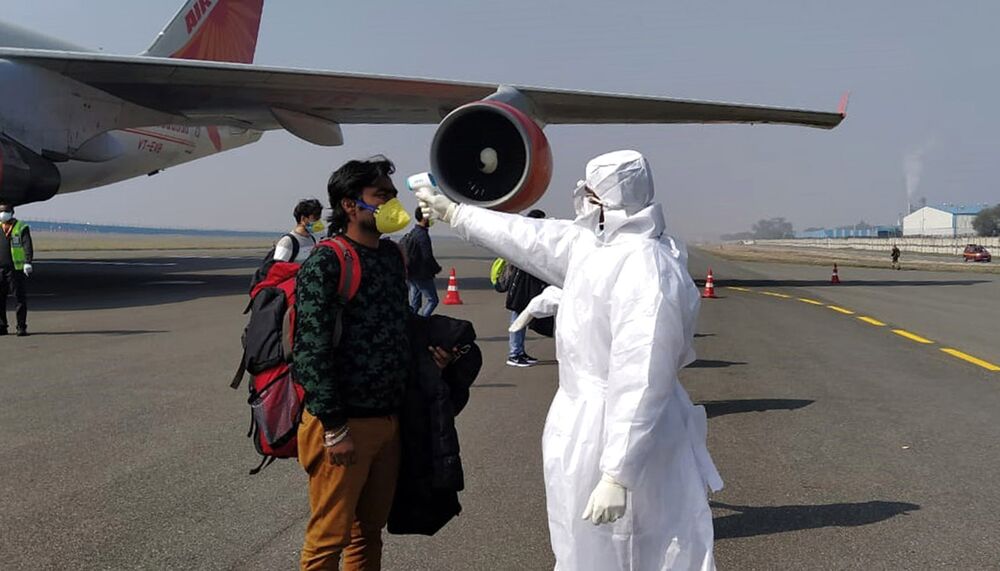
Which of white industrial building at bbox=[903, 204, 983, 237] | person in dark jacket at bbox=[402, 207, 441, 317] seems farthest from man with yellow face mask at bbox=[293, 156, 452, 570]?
white industrial building at bbox=[903, 204, 983, 237]

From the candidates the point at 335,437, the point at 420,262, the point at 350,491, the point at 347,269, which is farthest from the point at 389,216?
the point at 420,262

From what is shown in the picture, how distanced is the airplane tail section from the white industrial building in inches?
5262

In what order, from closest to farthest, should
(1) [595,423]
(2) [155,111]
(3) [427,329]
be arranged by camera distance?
(1) [595,423] → (3) [427,329] → (2) [155,111]

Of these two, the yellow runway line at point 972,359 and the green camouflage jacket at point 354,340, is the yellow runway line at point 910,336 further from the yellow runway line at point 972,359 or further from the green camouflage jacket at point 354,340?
the green camouflage jacket at point 354,340

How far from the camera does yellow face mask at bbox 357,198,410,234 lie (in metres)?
2.73

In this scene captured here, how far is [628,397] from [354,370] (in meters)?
0.96

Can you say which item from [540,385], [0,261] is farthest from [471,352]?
A: [0,261]

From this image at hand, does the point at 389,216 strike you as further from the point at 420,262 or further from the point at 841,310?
the point at 841,310

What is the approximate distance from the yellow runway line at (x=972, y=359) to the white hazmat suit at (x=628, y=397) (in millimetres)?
7766

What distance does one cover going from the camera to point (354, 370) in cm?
269

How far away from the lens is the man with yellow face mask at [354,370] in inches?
102

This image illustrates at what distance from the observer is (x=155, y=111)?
14.9m

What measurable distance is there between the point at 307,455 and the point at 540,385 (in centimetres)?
485

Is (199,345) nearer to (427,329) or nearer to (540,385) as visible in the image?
(540,385)
